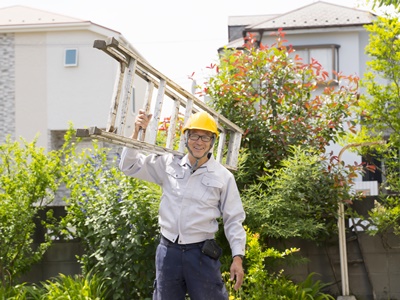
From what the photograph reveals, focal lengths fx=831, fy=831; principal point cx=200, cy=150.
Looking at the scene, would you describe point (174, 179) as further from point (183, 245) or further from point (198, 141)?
A: point (183, 245)

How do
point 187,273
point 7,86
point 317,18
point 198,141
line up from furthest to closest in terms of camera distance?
1. point 7,86
2. point 317,18
3. point 198,141
4. point 187,273

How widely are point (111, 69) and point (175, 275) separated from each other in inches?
744

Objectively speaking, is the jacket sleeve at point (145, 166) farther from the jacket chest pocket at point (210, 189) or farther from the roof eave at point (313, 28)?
the roof eave at point (313, 28)

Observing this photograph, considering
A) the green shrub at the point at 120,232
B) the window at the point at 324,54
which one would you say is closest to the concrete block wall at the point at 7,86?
the window at the point at 324,54

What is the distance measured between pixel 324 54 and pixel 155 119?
17872 mm

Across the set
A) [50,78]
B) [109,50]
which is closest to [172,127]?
[109,50]

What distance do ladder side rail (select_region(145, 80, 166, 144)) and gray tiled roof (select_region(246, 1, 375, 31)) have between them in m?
16.8

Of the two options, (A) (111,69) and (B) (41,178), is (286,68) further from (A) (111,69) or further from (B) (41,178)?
(A) (111,69)

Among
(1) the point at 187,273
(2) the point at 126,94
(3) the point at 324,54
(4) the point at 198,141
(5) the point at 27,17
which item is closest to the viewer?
(2) the point at 126,94

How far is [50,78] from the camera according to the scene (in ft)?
79.9

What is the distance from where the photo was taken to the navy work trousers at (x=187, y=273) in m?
5.65

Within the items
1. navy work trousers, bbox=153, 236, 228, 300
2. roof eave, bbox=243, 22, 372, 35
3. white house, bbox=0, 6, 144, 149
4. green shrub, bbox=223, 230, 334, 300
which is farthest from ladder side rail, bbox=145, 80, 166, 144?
white house, bbox=0, 6, 144, 149

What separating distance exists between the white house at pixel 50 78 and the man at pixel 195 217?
18.1m

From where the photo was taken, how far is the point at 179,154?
19.9ft
